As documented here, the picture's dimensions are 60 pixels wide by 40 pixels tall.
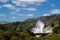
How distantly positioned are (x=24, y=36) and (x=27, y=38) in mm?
2060

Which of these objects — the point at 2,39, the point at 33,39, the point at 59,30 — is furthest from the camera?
the point at 59,30

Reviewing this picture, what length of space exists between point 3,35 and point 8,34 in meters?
2.69

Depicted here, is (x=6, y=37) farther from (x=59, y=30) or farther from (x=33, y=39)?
(x=59, y=30)

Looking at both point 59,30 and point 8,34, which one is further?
→ point 59,30

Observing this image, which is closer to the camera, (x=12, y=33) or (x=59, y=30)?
(x=12, y=33)

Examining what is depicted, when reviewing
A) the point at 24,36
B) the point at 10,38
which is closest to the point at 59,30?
the point at 24,36

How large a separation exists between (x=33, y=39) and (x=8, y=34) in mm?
5958

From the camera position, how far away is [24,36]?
50.8 m

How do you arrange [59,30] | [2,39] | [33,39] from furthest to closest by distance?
1. [59,30]
2. [33,39]
3. [2,39]

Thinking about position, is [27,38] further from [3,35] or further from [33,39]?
[3,35]

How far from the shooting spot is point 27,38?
160ft

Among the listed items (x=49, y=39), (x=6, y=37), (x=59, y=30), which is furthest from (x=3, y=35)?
(x=59, y=30)

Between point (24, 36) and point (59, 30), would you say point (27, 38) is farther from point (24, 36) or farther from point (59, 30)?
point (59, 30)

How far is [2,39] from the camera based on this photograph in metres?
44.8
